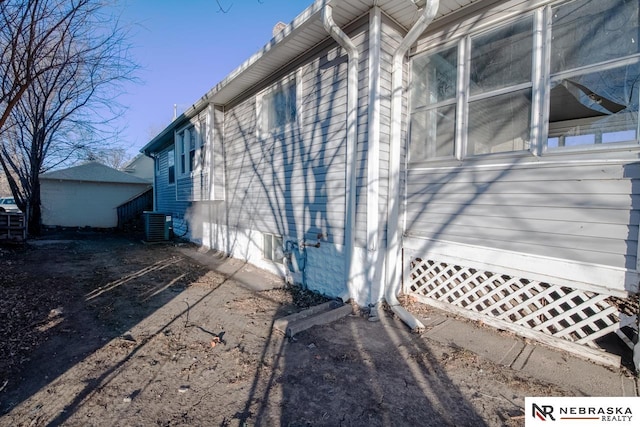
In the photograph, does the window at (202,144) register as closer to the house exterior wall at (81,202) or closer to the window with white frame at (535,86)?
the window with white frame at (535,86)

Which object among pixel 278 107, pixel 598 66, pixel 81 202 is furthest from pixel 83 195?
pixel 598 66

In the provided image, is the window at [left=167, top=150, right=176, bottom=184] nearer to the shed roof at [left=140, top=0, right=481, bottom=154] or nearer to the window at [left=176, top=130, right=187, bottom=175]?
the window at [left=176, top=130, right=187, bottom=175]

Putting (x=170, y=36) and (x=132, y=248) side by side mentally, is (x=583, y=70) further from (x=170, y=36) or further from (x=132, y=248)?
(x=132, y=248)

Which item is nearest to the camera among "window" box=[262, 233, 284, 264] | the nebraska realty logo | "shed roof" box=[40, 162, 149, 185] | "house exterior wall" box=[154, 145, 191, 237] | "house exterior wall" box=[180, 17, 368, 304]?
the nebraska realty logo

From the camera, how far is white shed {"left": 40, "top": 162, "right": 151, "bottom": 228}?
14.9 m

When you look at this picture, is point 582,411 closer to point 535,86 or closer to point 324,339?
point 324,339

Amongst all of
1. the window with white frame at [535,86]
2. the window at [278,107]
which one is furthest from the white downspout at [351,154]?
the window at [278,107]

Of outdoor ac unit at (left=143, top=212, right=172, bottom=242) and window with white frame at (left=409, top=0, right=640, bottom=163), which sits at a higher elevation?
window with white frame at (left=409, top=0, right=640, bottom=163)

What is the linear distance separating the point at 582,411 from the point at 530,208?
72.0 inches

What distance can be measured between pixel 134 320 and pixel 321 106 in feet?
13.2

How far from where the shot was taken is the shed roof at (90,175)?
15055 millimetres

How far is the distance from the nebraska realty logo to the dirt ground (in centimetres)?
11

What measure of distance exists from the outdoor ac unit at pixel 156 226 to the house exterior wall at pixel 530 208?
896cm

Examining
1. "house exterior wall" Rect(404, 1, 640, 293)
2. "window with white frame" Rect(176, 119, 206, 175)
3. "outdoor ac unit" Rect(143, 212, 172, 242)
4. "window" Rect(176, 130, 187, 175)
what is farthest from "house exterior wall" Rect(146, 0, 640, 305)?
"outdoor ac unit" Rect(143, 212, 172, 242)
